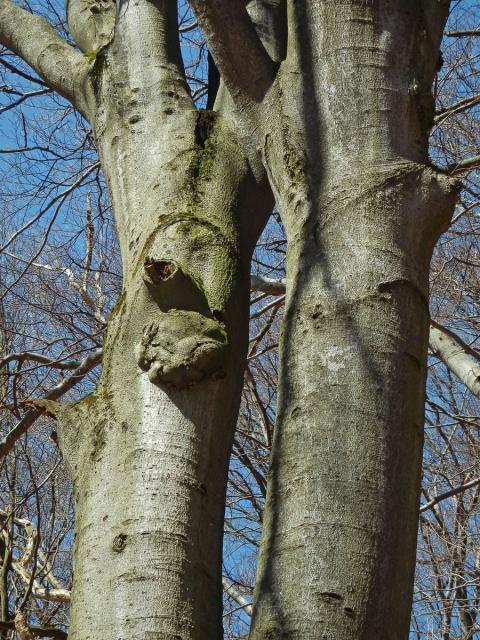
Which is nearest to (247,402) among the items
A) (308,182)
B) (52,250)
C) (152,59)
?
(52,250)

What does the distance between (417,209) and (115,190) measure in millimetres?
782

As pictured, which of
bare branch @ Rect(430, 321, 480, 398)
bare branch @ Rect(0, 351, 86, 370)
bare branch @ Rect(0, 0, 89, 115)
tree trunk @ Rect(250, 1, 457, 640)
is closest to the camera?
tree trunk @ Rect(250, 1, 457, 640)

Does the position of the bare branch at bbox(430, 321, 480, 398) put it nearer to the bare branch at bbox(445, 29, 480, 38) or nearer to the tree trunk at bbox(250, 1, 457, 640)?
the bare branch at bbox(445, 29, 480, 38)

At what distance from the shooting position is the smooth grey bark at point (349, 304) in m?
1.10

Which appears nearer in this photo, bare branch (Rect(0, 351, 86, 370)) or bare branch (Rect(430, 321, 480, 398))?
bare branch (Rect(0, 351, 86, 370))

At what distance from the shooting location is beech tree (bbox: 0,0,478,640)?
1.14 m

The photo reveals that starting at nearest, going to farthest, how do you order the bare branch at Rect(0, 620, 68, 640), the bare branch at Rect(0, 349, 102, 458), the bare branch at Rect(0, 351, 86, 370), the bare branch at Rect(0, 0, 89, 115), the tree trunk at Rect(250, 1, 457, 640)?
the tree trunk at Rect(250, 1, 457, 640) < the bare branch at Rect(0, 620, 68, 640) < the bare branch at Rect(0, 0, 89, 115) < the bare branch at Rect(0, 349, 102, 458) < the bare branch at Rect(0, 351, 86, 370)

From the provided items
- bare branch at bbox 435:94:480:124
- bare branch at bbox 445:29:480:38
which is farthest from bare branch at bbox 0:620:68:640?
bare branch at bbox 445:29:480:38

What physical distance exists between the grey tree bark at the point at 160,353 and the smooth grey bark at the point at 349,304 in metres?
0.15

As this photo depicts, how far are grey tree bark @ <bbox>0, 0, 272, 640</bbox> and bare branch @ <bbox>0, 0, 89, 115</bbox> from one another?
0.18 feet

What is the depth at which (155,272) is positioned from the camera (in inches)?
59.7

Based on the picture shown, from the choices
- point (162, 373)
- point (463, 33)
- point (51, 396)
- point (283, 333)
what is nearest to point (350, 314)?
point (283, 333)

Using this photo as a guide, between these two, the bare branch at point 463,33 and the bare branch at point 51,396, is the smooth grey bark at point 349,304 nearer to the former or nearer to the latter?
the bare branch at point 51,396

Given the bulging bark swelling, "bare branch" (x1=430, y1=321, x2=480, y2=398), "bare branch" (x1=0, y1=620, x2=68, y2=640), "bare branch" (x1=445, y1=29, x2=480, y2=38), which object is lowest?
"bare branch" (x1=0, y1=620, x2=68, y2=640)
